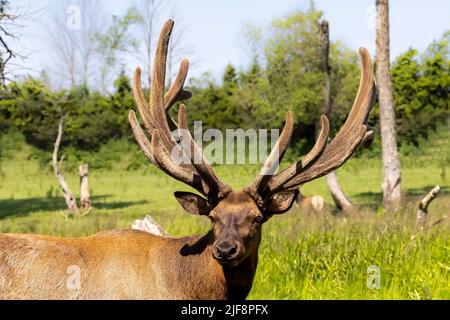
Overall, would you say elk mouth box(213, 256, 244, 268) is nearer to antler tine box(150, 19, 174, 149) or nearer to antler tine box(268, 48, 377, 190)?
antler tine box(268, 48, 377, 190)

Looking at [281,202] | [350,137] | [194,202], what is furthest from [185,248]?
[350,137]

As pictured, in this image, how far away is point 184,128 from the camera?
4.57m

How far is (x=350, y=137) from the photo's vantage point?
4.64 m

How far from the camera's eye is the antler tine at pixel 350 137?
4570mm

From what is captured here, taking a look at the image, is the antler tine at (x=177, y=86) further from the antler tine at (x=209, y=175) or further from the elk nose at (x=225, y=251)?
the elk nose at (x=225, y=251)

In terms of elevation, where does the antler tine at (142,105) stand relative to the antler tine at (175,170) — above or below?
above

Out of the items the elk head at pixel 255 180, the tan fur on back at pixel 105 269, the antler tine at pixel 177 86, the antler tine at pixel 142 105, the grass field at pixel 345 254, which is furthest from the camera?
the grass field at pixel 345 254

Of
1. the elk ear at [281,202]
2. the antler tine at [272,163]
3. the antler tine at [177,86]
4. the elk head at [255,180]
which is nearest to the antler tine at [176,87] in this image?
the antler tine at [177,86]

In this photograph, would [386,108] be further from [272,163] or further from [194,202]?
[194,202]

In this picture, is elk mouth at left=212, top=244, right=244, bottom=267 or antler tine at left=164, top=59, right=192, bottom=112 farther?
antler tine at left=164, top=59, right=192, bottom=112

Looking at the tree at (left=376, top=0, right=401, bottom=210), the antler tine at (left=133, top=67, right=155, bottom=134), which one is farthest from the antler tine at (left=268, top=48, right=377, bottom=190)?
the tree at (left=376, top=0, right=401, bottom=210)

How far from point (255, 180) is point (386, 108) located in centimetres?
978

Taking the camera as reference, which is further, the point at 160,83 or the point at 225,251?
the point at 160,83

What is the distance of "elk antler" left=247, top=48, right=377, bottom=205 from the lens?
4348 millimetres
